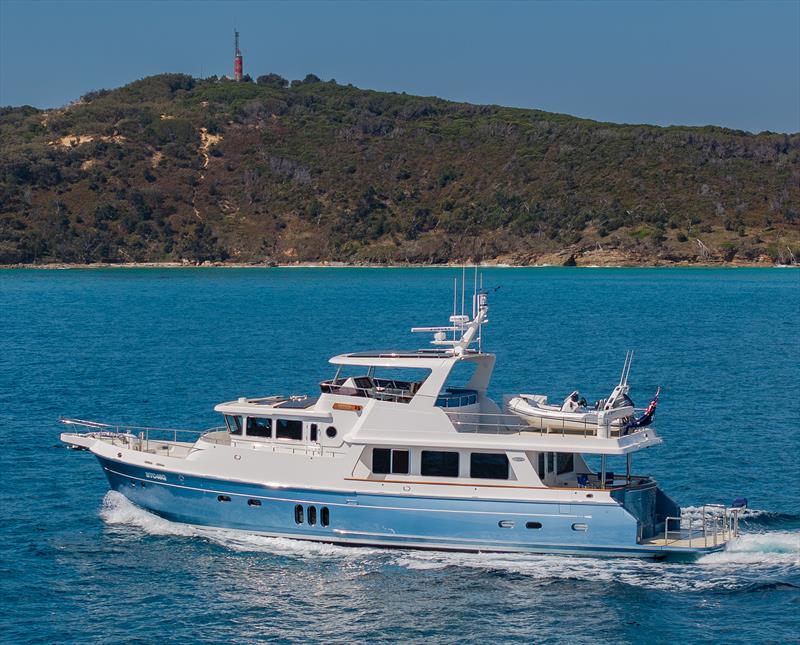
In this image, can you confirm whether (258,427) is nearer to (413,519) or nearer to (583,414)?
(413,519)

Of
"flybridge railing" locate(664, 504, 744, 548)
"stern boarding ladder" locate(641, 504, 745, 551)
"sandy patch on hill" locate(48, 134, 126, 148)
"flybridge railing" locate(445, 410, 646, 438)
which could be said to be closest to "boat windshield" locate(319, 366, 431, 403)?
"flybridge railing" locate(445, 410, 646, 438)

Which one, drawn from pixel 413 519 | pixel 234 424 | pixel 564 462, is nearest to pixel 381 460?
A: pixel 413 519

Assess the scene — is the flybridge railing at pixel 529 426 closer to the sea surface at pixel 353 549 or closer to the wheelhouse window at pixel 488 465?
the wheelhouse window at pixel 488 465

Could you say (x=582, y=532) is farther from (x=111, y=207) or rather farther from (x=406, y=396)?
(x=111, y=207)

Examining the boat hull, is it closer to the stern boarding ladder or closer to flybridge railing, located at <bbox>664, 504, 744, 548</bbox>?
the stern boarding ladder

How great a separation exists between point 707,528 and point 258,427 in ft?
31.8

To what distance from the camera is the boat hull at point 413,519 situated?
73.4 feet

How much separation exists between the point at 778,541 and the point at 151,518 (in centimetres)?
1370

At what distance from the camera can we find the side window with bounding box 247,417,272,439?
80.6ft

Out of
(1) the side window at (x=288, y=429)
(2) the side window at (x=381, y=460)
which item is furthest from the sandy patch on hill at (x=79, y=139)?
(2) the side window at (x=381, y=460)

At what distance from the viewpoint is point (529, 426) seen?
2400cm

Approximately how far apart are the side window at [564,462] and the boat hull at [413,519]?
1474mm

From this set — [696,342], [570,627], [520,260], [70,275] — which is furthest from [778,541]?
[520,260]

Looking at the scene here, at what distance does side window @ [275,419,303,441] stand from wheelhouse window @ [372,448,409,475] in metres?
1.79
